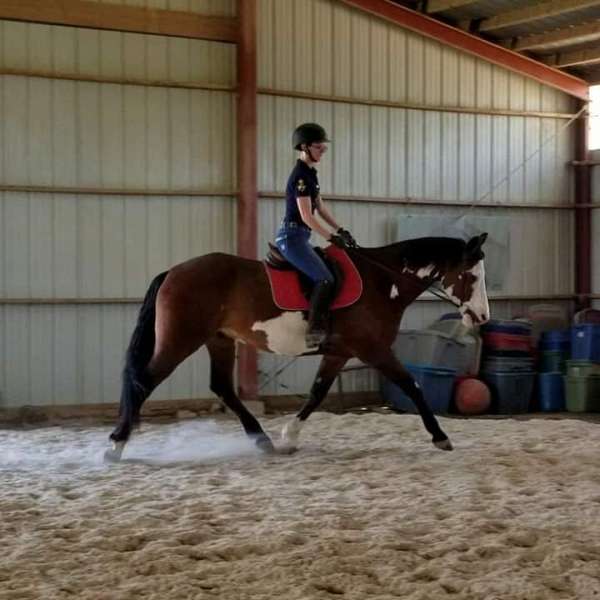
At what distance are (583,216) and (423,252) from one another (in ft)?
18.2

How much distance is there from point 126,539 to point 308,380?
6.13 metres

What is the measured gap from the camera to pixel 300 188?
5980mm

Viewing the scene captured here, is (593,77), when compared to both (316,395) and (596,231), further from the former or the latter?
(316,395)

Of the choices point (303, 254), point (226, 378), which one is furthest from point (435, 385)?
point (303, 254)

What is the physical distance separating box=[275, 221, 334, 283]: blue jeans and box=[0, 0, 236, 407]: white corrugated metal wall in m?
3.51

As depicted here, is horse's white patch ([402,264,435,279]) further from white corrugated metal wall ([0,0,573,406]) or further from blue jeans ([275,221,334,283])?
white corrugated metal wall ([0,0,573,406])

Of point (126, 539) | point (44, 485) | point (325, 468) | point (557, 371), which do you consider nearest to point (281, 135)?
point (557, 371)

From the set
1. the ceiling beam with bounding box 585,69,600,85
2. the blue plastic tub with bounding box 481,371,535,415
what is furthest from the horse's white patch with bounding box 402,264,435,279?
the ceiling beam with bounding box 585,69,600,85

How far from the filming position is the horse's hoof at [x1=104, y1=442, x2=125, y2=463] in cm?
602

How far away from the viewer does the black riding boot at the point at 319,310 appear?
6.09 meters

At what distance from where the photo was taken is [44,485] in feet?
17.1

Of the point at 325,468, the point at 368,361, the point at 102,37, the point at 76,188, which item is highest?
the point at 102,37

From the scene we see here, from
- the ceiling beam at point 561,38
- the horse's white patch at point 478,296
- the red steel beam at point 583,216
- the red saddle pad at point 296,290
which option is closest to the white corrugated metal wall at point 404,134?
the red steel beam at point 583,216

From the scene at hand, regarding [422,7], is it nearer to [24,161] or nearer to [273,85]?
[273,85]
